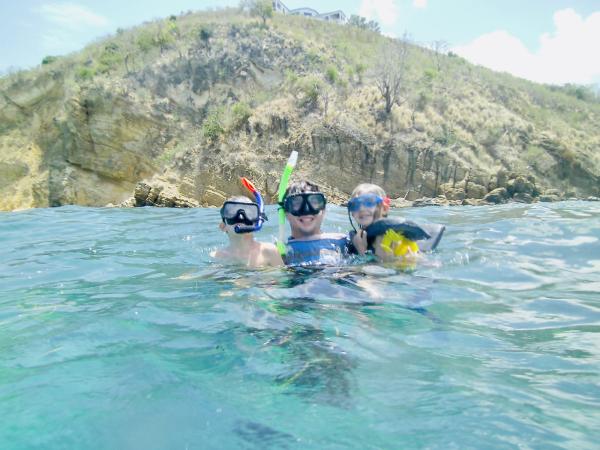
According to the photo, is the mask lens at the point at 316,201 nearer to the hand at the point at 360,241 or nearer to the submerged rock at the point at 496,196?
the hand at the point at 360,241

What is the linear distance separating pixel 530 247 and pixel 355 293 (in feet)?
10.4

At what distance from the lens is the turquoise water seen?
1778 millimetres

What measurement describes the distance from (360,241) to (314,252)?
0.43m

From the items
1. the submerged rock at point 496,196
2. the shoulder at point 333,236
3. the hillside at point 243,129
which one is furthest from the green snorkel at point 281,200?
the submerged rock at point 496,196

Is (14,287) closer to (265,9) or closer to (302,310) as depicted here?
(302,310)

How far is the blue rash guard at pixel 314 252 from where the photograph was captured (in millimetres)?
4273

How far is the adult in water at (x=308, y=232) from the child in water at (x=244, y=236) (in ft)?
0.64

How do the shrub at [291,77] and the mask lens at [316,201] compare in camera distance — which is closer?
the mask lens at [316,201]

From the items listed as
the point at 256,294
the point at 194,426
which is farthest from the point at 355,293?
the point at 194,426

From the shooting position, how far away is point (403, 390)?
2.07 m

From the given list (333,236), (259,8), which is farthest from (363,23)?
(333,236)

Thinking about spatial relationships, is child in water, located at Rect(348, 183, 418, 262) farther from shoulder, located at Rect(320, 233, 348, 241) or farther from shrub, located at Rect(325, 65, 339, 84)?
shrub, located at Rect(325, 65, 339, 84)

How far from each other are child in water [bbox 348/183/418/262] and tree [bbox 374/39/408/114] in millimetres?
16711

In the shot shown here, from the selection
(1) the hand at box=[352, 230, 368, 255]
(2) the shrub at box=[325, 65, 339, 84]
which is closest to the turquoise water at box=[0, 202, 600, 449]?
(1) the hand at box=[352, 230, 368, 255]
